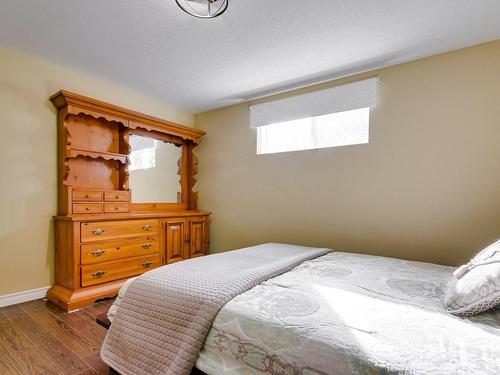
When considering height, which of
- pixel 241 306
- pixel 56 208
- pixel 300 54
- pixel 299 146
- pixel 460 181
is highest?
pixel 300 54

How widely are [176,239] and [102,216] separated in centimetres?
93

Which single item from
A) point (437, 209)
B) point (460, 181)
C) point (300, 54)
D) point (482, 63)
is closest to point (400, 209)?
point (437, 209)

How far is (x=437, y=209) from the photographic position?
223 cm

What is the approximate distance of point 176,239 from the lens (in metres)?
3.17

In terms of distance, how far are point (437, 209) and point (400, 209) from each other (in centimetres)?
28

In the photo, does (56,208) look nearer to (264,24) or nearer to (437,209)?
(264,24)

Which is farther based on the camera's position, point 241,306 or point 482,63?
point 482,63

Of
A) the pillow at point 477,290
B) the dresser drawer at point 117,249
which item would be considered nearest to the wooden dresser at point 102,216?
the dresser drawer at point 117,249

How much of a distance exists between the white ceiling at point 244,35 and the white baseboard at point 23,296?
218 cm

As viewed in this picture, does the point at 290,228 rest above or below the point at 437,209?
below

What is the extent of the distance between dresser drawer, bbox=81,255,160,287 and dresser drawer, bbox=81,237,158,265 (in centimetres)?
5

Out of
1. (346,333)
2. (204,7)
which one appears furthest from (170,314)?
(204,7)

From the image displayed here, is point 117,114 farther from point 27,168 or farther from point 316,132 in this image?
point 316,132

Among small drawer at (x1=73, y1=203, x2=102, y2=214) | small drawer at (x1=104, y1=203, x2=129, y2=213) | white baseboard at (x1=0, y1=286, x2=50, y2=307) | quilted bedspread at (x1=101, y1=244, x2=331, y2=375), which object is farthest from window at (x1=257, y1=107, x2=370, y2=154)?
white baseboard at (x1=0, y1=286, x2=50, y2=307)
